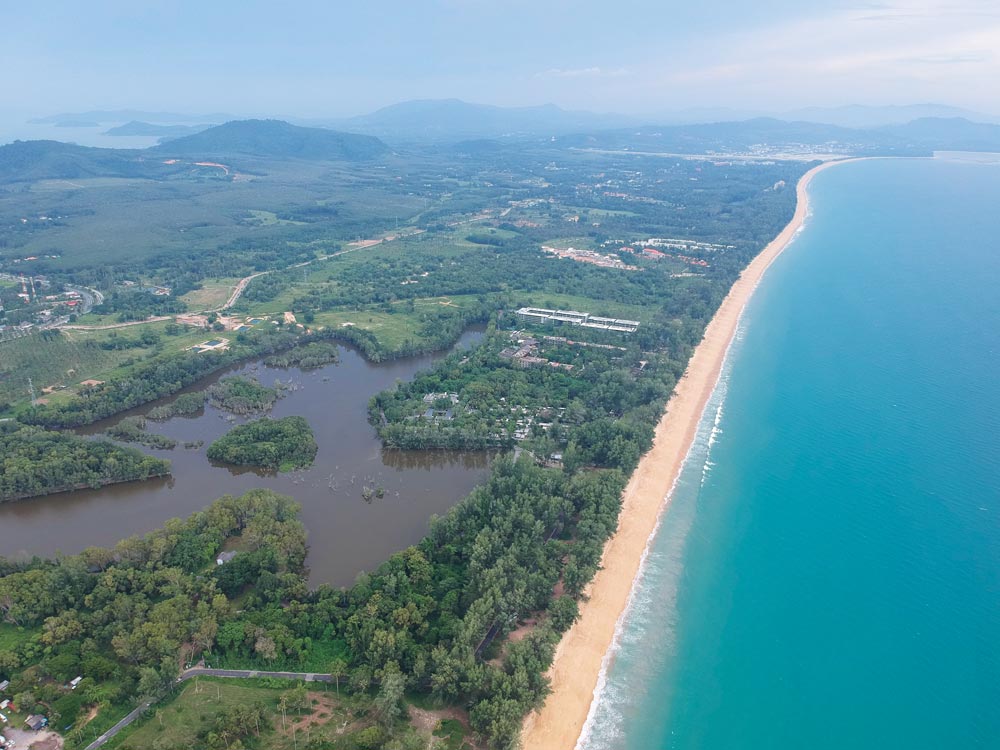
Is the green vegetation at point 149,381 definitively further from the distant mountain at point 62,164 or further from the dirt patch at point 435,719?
the distant mountain at point 62,164

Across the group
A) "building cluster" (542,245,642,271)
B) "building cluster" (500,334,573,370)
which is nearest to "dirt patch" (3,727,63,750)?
"building cluster" (500,334,573,370)

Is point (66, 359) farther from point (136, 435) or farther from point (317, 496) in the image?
point (317, 496)

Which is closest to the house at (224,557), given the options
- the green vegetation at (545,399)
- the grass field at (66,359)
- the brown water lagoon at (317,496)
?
the brown water lagoon at (317,496)

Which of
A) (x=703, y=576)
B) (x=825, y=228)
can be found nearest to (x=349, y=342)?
(x=703, y=576)

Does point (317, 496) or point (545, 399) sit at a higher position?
point (545, 399)

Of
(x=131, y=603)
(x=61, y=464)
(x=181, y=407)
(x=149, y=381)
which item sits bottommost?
(x=131, y=603)

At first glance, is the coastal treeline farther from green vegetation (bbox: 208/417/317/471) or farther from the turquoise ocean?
green vegetation (bbox: 208/417/317/471)

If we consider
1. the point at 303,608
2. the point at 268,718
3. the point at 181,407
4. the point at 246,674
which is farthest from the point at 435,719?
the point at 181,407
